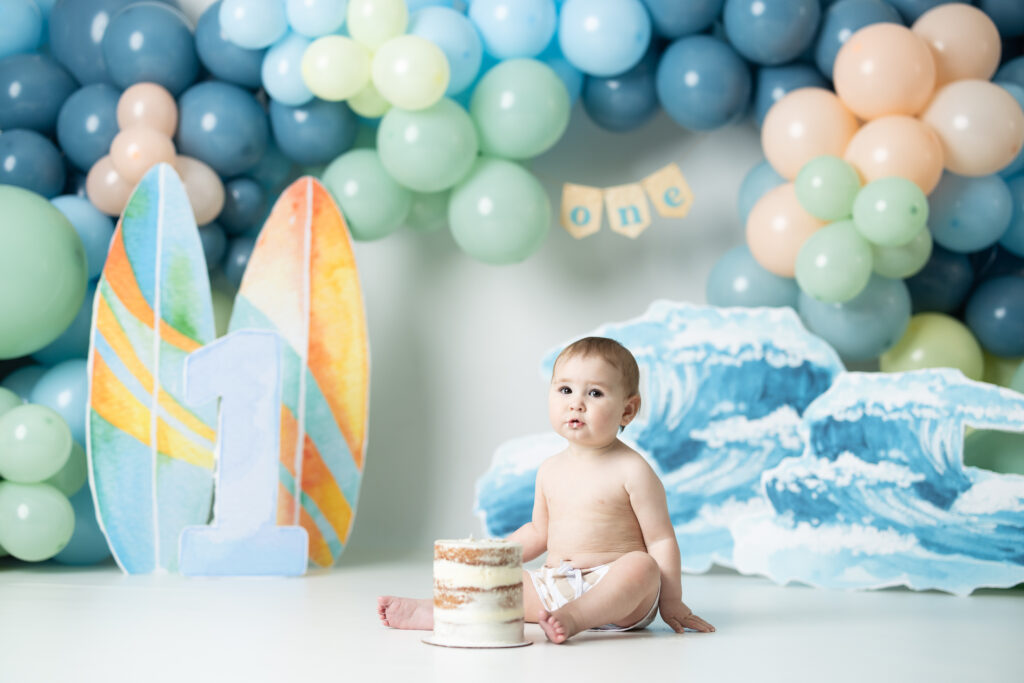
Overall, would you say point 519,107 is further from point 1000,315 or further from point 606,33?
point 1000,315

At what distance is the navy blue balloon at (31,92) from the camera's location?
297 cm

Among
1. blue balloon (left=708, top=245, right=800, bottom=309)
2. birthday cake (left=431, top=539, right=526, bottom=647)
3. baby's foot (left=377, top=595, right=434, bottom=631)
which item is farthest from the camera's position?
blue balloon (left=708, top=245, right=800, bottom=309)

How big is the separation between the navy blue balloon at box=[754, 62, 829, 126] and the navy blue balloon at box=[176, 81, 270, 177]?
52.5 inches

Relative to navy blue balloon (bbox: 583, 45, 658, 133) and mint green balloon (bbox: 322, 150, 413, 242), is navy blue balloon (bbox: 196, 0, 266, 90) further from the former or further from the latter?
navy blue balloon (bbox: 583, 45, 658, 133)

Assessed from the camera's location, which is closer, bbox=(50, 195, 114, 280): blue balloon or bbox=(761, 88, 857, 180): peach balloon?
bbox=(761, 88, 857, 180): peach balloon

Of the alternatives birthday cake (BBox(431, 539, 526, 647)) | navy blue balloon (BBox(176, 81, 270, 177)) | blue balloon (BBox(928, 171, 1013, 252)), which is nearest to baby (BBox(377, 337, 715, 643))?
birthday cake (BBox(431, 539, 526, 647))

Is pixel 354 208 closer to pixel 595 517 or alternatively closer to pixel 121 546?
pixel 121 546

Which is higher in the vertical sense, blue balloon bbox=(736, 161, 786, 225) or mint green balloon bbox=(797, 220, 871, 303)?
blue balloon bbox=(736, 161, 786, 225)

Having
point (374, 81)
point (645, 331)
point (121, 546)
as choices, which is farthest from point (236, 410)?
point (645, 331)

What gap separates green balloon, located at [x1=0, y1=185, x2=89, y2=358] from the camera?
2672 millimetres

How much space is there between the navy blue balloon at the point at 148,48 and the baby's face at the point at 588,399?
5.19 ft

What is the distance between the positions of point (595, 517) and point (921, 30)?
1.55 meters

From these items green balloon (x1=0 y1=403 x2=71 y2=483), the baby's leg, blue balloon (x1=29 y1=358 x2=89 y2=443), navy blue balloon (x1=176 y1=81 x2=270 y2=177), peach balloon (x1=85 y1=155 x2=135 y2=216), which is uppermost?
navy blue balloon (x1=176 y1=81 x2=270 y2=177)

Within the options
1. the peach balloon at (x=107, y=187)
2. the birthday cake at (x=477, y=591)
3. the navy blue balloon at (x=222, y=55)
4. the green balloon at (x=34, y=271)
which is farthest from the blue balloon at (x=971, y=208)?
the green balloon at (x=34, y=271)
